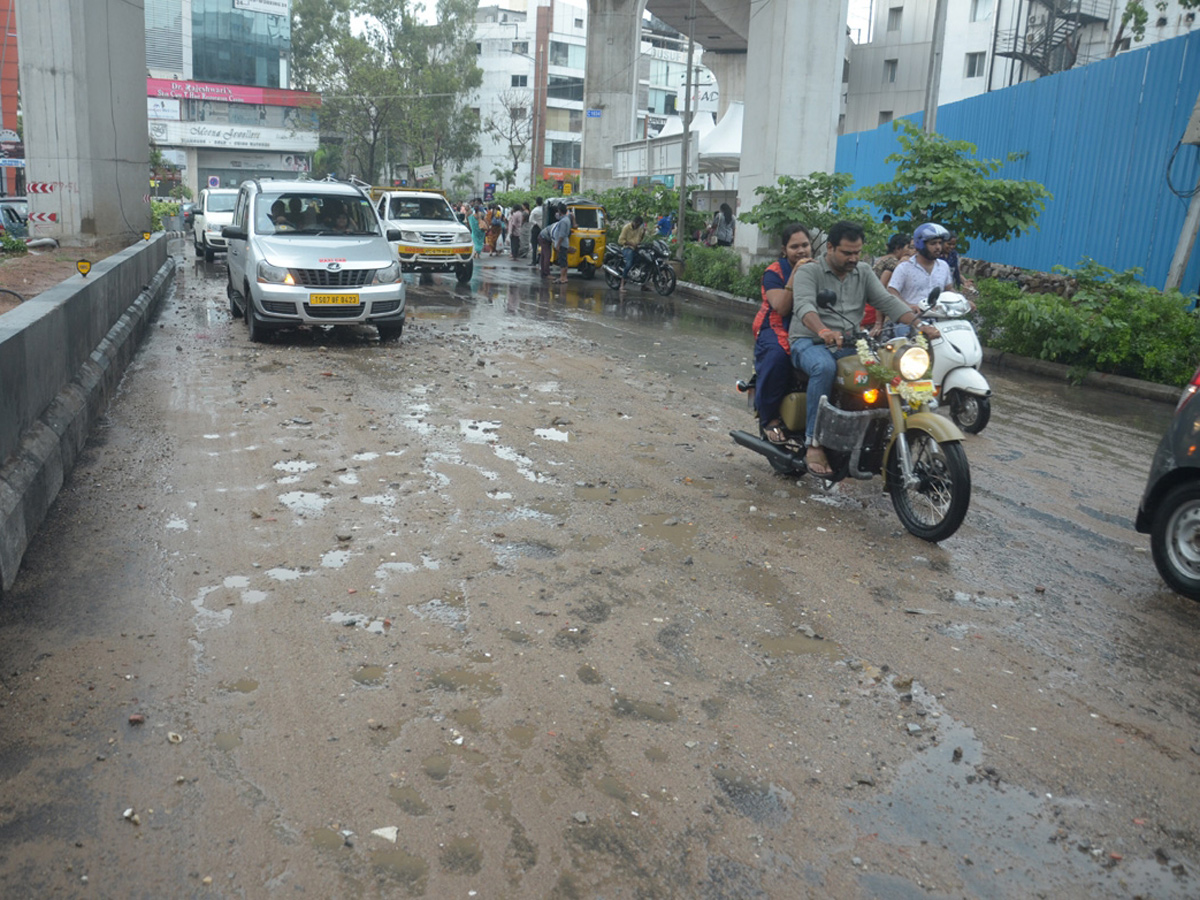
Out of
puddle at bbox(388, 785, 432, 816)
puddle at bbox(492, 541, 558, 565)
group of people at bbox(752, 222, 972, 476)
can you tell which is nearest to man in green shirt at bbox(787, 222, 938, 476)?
group of people at bbox(752, 222, 972, 476)

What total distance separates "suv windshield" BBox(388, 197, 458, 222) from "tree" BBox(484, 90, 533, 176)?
4963 cm

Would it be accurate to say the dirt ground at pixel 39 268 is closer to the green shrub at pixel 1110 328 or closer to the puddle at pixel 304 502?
the puddle at pixel 304 502

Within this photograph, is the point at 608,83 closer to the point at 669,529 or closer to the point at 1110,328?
the point at 1110,328

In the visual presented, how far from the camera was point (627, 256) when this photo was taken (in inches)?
933

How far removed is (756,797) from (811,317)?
3.90m

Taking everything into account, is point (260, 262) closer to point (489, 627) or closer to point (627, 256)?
point (489, 627)

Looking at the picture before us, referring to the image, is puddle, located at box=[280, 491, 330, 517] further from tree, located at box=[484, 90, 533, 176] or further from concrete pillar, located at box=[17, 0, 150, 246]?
tree, located at box=[484, 90, 533, 176]

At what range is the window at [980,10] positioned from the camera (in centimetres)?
4628

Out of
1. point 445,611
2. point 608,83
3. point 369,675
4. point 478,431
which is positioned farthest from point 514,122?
point 369,675

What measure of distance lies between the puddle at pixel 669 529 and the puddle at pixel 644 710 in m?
1.89

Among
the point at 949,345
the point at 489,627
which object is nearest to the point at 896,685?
the point at 489,627

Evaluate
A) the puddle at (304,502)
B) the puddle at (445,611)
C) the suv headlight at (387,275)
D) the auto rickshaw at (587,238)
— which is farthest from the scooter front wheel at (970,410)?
the auto rickshaw at (587,238)

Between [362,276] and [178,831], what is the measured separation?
10094 mm

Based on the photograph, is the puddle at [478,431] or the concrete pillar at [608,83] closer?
the puddle at [478,431]
